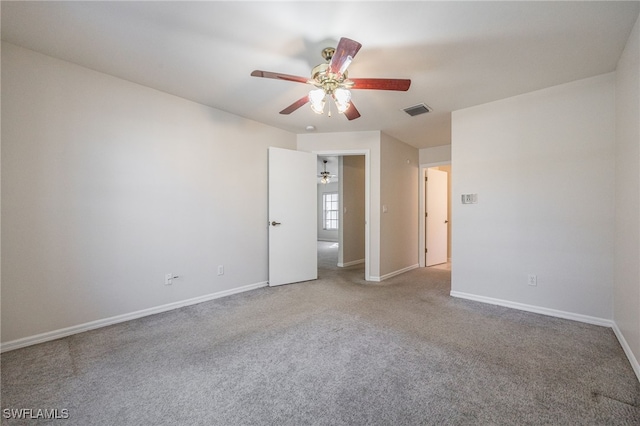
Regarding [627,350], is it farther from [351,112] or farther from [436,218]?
[436,218]

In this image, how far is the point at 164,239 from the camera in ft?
9.89

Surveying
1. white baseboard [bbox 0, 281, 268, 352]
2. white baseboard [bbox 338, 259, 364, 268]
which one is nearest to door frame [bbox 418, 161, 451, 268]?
white baseboard [bbox 338, 259, 364, 268]

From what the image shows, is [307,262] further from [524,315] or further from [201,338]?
[524,315]

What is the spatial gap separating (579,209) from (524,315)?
1205 millimetres

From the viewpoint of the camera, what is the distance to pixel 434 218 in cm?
Answer: 569

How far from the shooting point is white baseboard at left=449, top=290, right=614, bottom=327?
2.59 m

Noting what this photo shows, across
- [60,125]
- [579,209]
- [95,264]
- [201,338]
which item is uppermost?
[60,125]

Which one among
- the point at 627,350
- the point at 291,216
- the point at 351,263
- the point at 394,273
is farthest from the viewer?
the point at 351,263

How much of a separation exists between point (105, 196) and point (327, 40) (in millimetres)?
2484

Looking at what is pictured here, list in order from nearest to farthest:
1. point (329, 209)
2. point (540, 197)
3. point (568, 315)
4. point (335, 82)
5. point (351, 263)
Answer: point (335, 82)
point (568, 315)
point (540, 197)
point (351, 263)
point (329, 209)

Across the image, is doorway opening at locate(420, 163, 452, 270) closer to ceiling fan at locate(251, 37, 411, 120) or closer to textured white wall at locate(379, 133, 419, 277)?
textured white wall at locate(379, 133, 419, 277)

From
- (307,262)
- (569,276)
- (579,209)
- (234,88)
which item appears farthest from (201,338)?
(579,209)

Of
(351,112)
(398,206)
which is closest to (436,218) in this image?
(398,206)

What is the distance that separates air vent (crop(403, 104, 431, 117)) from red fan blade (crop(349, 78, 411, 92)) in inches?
55.9
